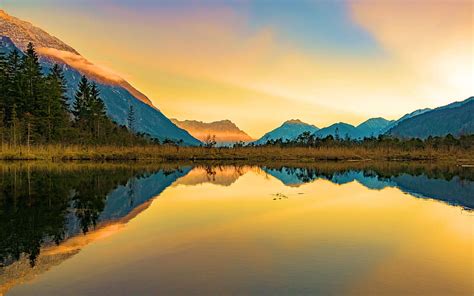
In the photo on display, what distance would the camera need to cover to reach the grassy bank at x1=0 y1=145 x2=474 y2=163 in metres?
65.8

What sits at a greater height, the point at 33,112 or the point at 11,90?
the point at 11,90

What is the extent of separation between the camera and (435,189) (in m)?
33.8

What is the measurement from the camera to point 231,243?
1464 centimetres

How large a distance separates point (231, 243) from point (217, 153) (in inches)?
2426

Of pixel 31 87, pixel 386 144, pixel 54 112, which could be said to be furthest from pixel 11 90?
pixel 386 144

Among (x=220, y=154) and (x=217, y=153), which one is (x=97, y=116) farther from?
(x=220, y=154)

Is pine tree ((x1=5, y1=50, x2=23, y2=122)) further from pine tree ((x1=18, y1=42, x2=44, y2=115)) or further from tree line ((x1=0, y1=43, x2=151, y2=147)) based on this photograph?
pine tree ((x1=18, y1=42, x2=44, y2=115))

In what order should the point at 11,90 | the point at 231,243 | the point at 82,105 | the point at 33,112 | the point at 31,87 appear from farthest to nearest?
the point at 82,105
the point at 31,87
the point at 33,112
the point at 11,90
the point at 231,243

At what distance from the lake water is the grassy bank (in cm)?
3965

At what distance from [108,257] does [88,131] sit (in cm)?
7984

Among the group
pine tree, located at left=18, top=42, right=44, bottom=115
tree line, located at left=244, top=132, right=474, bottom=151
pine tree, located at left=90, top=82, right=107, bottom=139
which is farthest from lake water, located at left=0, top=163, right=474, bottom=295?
tree line, located at left=244, top=132, right=474, bottom=151

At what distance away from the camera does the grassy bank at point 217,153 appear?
216 feet

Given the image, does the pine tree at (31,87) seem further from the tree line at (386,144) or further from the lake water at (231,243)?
the lake water at (231,243)

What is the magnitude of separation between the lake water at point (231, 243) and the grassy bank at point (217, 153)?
130 feet
